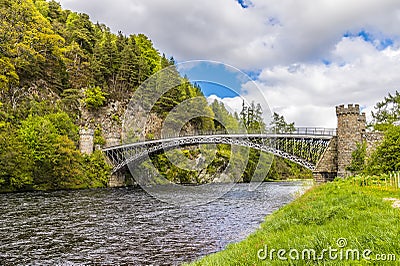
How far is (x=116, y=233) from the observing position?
58.5 ft

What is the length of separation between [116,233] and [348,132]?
94.5 ft

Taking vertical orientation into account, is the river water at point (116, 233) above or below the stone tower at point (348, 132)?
below

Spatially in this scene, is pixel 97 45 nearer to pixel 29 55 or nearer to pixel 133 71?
pixel 133 71

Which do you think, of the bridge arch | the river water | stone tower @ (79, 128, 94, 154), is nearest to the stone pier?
the bridge arch

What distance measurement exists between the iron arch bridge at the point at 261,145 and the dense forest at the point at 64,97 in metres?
2.33

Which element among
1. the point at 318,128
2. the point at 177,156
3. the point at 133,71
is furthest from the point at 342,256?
the point at 133,71

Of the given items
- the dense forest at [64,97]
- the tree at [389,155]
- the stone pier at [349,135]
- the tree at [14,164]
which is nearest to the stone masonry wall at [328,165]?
the stone pier at [349,135]

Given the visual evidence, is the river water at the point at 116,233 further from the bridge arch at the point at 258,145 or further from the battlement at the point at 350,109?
the bridge arch at the point at 258,145

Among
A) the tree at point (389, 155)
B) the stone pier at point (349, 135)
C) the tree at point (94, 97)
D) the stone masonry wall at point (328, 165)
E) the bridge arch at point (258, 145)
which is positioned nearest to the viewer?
the tree at point (389, 155)

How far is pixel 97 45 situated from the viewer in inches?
3359

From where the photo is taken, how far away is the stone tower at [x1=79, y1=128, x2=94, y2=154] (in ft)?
192

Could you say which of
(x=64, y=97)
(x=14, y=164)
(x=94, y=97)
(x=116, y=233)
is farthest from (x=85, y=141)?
(x=116, y=233)

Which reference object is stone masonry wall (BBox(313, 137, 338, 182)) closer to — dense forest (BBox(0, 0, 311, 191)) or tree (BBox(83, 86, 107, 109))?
dense forest (BBox(0, 0, 311, 191))

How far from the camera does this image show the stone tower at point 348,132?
37844mm
